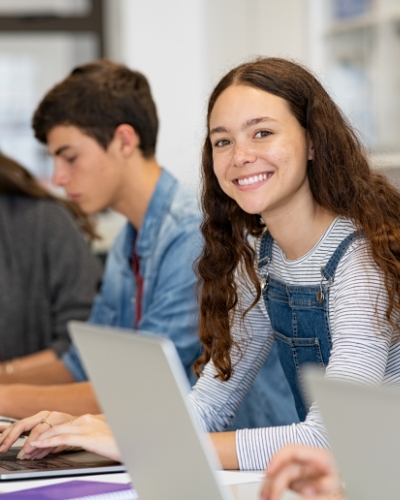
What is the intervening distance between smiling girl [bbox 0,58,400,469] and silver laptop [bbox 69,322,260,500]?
0.88 ft

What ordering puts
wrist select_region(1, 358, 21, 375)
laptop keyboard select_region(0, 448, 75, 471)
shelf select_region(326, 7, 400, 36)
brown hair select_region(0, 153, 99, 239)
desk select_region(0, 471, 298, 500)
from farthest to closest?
shelf select_region(326, 7, 400, 36)
brown hair select_region(0, 153, 99, 239)
wrist select_region(1, 358, 21, 375)
laptop keyboard select_region(0, 448, 75, 471)
desk select_region(0, 471, 298, 500)

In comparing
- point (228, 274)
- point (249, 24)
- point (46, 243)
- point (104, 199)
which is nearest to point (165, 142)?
point (249, 24)

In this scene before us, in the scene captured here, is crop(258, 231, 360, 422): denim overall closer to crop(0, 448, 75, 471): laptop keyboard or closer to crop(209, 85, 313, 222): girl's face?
crop(209, 85, 313, 222): girl's face

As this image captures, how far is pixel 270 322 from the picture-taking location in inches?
62.2

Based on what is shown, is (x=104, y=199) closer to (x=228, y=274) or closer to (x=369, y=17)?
(x=228, y=274)

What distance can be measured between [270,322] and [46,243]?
1284mm

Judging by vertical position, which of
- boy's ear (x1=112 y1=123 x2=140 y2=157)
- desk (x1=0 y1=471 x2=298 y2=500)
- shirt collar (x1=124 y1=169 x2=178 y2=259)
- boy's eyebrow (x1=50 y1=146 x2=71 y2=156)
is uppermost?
boy's ear (x1=112 y1=123 x2=140 y2=157)

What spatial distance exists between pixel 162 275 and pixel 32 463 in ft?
2.43

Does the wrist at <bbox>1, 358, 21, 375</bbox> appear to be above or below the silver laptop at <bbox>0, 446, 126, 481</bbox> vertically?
below

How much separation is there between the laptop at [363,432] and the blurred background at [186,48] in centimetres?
252

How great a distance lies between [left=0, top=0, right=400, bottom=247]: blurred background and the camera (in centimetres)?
341

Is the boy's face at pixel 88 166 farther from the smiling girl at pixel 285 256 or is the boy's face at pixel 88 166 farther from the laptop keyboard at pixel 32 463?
the laptop keyboard at pixel 32 463

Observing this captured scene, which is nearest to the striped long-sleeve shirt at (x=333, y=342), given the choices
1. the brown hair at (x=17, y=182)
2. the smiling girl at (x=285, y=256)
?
→ the smiling girl at (x=285, y=256)

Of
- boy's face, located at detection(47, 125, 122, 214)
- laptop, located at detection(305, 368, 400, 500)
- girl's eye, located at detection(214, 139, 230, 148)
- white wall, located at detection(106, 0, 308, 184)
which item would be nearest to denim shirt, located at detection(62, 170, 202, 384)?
boy's face, located at detection(47, 125, 122, 214)
